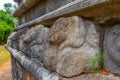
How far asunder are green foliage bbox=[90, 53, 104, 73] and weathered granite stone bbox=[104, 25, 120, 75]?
38mm

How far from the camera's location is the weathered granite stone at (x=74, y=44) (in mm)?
1271

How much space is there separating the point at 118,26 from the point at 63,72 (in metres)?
0.42

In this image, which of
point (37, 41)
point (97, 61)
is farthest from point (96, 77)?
point (37, 41)

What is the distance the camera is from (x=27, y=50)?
212 centimetres

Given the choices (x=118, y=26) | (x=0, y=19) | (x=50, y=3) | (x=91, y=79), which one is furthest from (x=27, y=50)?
(x=0, y=19)

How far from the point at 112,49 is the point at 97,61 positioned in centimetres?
15

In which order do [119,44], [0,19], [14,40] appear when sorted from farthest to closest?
[0,19]
[14,40]
[119,44]

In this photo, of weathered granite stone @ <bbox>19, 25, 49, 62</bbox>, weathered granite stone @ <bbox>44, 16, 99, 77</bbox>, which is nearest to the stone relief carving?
weathered granite stone @ <bbox>44, 16, 99, 77</bbox>

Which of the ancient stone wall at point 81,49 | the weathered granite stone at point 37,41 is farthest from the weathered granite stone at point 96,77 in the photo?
the weathered granite stone at point 37,41

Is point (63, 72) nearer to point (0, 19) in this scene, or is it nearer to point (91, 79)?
point (91, 79)

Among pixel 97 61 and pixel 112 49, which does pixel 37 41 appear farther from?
pixel 112 49

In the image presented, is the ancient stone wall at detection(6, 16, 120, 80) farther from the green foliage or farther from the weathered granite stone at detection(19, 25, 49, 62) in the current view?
the weathered granite stone at detection(19, 25, 49, 62)

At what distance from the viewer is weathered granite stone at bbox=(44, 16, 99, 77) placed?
1.27m

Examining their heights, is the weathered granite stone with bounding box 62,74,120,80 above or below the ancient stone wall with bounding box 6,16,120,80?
below
